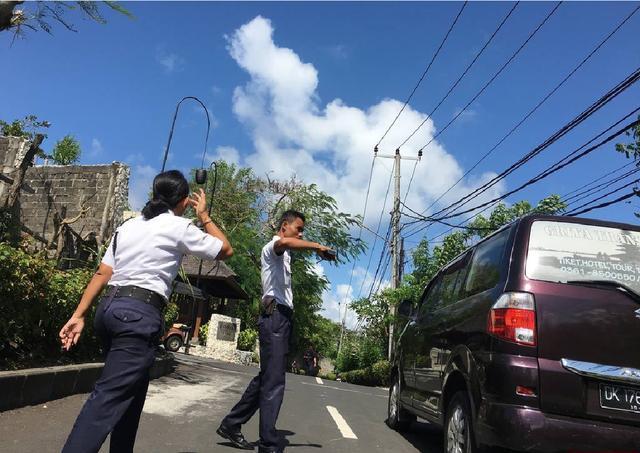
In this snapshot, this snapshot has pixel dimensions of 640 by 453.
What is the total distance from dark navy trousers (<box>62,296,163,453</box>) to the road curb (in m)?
1.61

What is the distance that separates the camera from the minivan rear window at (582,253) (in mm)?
3453

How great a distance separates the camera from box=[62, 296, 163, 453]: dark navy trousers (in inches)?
102

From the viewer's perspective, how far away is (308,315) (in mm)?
32812

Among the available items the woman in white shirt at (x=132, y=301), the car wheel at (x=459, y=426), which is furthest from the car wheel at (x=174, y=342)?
the woman in white shirt at (x=132, y=301)

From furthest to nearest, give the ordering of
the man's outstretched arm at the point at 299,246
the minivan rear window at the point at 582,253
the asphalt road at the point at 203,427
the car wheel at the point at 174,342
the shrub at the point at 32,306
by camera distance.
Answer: the car wheel at the point at 174,342 → the shrub at the point at 32,306 → the asphalt road at the point at 203,427 → the man's outstretched arm at the point at 299,246 → the minivan rear window at the point at 582,253

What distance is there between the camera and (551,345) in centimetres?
318

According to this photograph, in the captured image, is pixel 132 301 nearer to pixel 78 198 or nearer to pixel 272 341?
pixel 272 341

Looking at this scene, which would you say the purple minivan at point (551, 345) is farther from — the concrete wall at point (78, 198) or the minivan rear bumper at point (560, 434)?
the concrete wall at point (78, 198)

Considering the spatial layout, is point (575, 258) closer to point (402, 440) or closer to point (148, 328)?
point (148, 328)

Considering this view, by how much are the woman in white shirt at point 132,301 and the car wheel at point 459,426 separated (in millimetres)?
1967

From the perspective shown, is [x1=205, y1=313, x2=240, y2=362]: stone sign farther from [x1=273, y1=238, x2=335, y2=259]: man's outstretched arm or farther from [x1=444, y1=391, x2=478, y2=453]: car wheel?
[x1=444, y1=391, x2=478, y2=453]: car wheel

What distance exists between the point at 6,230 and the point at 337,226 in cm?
2019

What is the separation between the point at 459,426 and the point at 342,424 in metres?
2.83

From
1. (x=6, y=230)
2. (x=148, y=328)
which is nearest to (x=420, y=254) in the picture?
(x=6, y=230)
